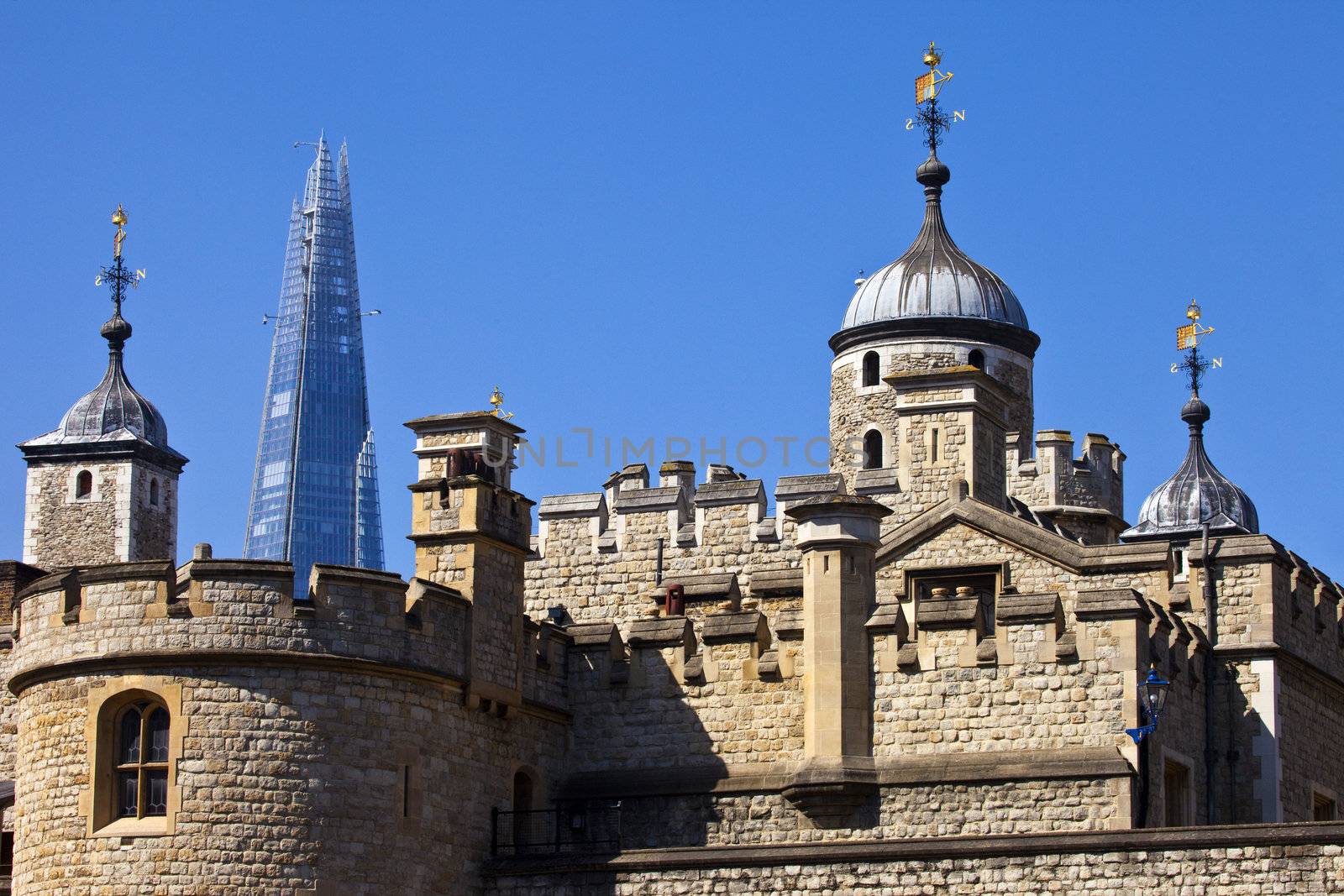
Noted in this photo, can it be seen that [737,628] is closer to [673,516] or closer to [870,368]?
[673,516]

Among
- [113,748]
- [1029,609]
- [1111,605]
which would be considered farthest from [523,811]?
[1111,605]

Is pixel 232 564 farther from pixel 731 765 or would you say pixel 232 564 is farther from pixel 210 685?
pixel 731 765

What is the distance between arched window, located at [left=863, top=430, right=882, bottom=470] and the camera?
51781 millimetres

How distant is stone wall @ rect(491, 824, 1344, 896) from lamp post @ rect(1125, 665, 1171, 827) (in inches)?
84.8

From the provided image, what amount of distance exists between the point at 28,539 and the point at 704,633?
1165 inches

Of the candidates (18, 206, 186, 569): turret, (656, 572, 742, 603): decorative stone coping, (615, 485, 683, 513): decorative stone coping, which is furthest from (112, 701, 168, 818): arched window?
(18, 206, 186, 569): turret

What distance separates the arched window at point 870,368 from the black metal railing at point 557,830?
16.4m

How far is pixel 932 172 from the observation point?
54469 mm

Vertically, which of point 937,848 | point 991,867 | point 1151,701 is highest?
point 1151,701

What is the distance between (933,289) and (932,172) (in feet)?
8.17

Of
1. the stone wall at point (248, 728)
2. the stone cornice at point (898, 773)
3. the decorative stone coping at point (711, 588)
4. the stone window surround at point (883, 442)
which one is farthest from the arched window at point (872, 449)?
the stone wall at point (248, 728)

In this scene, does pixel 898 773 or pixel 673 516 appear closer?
pixel 898 773

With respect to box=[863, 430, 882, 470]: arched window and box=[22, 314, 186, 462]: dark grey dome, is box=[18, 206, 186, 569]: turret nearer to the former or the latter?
box=[22, 314, 186, 462]: dark grey dome

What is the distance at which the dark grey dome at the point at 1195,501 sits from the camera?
53250mm
